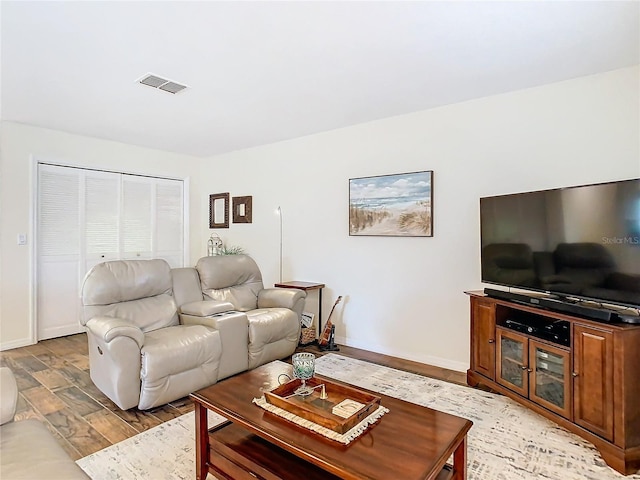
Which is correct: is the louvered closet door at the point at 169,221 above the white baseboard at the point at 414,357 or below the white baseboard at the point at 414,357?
above

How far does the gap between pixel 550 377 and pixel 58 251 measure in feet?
16.5

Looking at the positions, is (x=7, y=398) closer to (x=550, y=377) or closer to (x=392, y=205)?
(x=550, y=377)

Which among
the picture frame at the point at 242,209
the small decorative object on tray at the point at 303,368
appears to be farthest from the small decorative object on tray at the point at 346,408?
the picture frame at the point at 242,209

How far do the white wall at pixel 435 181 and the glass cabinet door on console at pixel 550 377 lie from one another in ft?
2.92

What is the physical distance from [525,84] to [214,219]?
14.2ft

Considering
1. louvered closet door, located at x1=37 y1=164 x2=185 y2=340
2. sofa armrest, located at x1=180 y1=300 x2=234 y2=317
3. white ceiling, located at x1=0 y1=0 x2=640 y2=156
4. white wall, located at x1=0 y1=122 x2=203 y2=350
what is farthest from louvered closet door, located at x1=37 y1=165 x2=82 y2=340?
sofa armrest, located at x1=180 y1=300 x2=234 y2=317

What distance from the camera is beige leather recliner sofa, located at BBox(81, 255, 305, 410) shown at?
2.41 metres

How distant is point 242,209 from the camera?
16.8ft

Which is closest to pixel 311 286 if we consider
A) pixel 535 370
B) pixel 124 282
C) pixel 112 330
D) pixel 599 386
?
pixel 124 282

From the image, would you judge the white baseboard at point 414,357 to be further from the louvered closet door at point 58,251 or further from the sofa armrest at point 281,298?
the louvered closet door at point 58,251

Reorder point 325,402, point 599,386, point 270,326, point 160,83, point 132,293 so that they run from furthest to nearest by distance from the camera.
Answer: point 270,326, point 132,293, point 160,83, point 599,386, point 325,402

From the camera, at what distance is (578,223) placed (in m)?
2.21

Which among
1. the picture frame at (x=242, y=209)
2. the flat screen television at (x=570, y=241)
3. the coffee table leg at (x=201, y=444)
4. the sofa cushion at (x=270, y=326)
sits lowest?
the coffee table leg at (x=201, y=444)

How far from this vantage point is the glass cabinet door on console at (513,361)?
240 cm
